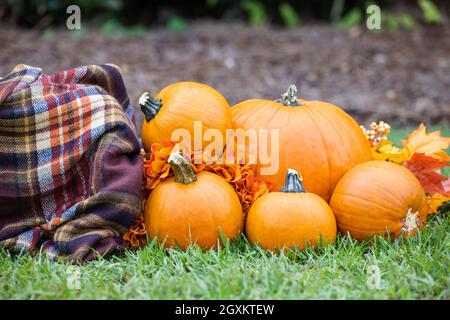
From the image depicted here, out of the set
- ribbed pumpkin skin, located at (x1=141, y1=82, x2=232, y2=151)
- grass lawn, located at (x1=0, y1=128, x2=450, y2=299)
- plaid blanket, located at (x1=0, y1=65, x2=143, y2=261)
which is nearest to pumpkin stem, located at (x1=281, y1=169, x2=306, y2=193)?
grass lawn, located at (x1=0, y1=128, x2=450, y2=299)

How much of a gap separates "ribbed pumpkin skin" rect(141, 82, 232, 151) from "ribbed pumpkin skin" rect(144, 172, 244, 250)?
284 millimetres

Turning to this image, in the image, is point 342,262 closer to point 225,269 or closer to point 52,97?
point 225,269

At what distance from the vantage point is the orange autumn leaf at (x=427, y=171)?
2.78 metres

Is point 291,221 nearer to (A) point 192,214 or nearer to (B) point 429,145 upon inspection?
(A) point 192,214

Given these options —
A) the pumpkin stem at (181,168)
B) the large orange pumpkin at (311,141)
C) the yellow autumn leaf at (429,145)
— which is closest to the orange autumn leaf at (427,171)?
the yellow autumn leaf at (429,145)

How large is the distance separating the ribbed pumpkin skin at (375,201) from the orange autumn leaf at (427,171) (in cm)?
29

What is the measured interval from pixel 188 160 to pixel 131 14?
6135 mm

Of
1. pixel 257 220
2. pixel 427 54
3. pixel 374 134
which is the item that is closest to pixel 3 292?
pixel 257 220

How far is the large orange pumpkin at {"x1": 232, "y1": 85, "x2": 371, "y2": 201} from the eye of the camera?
261cm

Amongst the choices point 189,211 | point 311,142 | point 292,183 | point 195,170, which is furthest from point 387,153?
point 189,211

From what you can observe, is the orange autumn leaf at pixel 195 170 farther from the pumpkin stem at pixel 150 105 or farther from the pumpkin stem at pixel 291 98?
the pumpkin stem at pixel 291 98

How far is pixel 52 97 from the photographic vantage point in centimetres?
245
